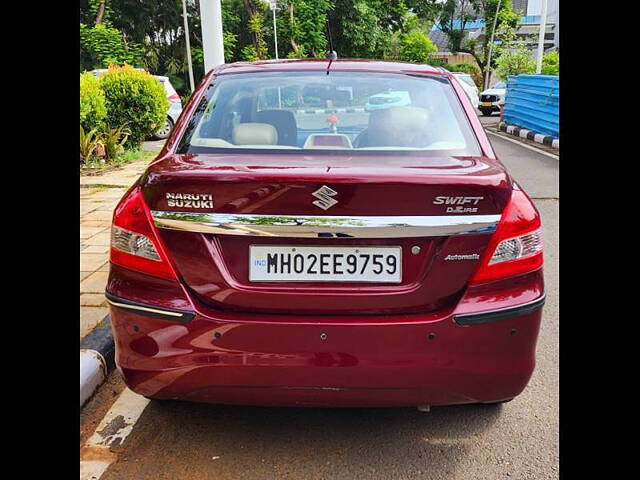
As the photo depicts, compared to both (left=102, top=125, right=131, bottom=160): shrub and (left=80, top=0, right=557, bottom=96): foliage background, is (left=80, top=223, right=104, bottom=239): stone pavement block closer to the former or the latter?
(left=102, top=125, right=131, bottom=160): shrub

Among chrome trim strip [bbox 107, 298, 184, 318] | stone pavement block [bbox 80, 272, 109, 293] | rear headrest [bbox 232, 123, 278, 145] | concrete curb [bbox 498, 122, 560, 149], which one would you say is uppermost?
rear headrest [bbox 232, 123, 278, 145]

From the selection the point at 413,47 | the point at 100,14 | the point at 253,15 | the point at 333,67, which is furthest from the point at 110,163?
the point at 413,47

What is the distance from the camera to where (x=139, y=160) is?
34.0 feet

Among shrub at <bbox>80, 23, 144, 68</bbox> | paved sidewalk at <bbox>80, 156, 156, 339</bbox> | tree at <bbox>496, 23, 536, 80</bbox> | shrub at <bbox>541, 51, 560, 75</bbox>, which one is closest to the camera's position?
paved sidewalk at <bbox>80, 156, 156, 339</bbox>

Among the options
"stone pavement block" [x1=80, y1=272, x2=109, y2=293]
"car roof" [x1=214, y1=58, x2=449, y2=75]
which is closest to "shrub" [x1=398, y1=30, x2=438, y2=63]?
"stone pavement block" [x1=80, y1=272, x2=109, y2=293]

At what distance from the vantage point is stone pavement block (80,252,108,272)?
458cm

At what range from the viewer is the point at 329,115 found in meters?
3.05

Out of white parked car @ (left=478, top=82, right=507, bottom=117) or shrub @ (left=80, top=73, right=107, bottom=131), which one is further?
white parked car @ (left=478, top=82, right=507, bottom=117)

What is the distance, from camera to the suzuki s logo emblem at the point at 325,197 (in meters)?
2.07

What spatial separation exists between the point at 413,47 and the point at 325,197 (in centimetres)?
4296

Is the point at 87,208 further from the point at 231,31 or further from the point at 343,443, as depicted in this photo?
the point at 231,31

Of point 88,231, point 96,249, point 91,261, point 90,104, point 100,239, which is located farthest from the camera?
point 90,104

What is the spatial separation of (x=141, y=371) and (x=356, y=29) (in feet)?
113

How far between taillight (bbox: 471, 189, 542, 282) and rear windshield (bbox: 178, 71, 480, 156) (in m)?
0.41
